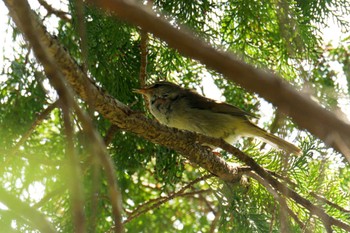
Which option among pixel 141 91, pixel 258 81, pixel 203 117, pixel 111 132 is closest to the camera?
pixel 258 81

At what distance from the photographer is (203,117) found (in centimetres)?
450

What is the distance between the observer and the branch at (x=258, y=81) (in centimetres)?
95

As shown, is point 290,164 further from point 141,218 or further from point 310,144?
point 141,218

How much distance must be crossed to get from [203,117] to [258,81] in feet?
11.6

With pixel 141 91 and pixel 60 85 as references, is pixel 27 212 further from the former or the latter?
pixel 141 91

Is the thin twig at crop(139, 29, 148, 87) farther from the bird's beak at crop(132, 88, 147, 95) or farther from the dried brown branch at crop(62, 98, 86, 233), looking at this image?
the dried brown branch at crop(62, 98, 86, 233)

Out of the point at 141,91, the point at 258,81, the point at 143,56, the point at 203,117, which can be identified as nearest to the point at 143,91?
the point at 141,91

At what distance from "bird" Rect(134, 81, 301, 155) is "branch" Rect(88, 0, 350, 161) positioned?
328 centimetres

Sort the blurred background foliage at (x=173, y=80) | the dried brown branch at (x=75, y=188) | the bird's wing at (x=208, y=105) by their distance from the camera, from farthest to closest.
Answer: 1. the bird's wing at (x=208, y=105)
2. the blurred background foliage at (x=173, y=80)
3. the dried brown branch at (x=75, y=188)

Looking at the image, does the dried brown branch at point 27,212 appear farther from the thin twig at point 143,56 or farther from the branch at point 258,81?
the thin twig at point 143,56

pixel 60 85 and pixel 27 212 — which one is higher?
pixel 60 85

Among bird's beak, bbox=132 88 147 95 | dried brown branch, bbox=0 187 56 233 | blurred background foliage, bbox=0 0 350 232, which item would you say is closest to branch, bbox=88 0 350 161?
dried brown branch, bbox=0 187 56 233

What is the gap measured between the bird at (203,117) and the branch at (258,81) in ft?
10.8

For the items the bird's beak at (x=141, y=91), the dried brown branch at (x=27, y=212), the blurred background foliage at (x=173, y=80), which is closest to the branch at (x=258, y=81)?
the dried brown branch at (x=27, y=212)
